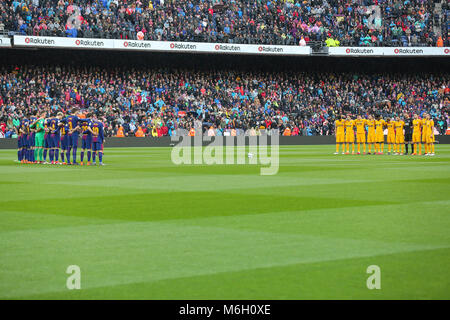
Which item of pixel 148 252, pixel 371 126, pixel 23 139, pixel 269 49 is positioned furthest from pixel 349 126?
pixel 148 252

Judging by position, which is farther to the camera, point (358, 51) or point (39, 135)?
point (358, 51)

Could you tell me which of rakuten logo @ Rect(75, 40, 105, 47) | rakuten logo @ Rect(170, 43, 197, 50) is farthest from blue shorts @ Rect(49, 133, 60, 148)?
rakuten logo @ Rect(170, 43, 197, 50)

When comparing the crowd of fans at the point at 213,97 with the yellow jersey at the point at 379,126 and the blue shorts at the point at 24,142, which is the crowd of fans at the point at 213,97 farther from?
the yellow jersey at the point at 379,126

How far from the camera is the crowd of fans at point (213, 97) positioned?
161 feet

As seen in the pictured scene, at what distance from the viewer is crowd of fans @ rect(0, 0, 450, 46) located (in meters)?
50.6

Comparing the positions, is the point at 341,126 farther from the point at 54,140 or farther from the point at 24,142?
the point at 24,142

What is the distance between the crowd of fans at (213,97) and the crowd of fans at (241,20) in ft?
11.1

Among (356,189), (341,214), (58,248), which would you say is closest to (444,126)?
(356,189)

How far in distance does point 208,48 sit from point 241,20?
5.18 metres

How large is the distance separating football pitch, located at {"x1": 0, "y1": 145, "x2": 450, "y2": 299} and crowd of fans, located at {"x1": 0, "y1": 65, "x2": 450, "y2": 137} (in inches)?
1264

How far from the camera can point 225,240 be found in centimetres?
903

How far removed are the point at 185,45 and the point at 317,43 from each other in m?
11.9
